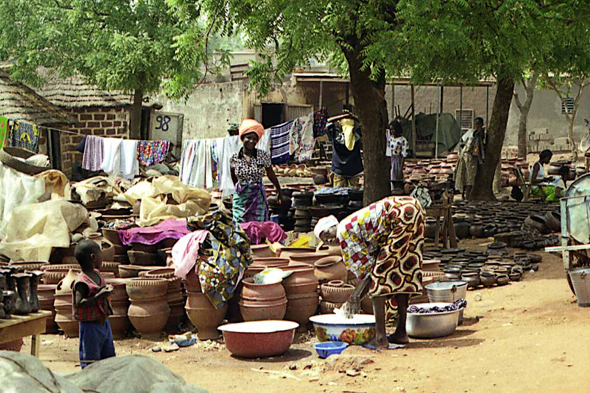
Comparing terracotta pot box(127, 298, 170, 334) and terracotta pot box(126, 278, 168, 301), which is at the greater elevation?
terracotta pot box(126, 278, 168, 301)

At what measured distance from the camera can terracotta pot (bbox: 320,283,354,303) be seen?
24.4 ft

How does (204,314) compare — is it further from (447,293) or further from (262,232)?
(447,293)

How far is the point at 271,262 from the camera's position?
769 centimetres

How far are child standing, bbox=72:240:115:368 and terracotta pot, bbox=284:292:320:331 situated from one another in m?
2.39

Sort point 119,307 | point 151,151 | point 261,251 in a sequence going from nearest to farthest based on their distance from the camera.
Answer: point 119,307 → point 261,251 → point 151,151

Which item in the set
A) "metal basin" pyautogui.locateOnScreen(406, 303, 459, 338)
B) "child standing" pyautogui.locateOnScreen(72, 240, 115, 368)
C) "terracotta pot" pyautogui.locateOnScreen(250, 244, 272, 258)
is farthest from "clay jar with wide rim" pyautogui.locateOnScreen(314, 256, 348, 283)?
"child standing" pyautogui.locateOnScreen(72, 240, 115, 368)

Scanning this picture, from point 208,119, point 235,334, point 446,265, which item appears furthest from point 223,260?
point 208,119

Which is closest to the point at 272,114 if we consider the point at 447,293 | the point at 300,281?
the point at 447,293

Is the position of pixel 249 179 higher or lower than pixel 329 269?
higher

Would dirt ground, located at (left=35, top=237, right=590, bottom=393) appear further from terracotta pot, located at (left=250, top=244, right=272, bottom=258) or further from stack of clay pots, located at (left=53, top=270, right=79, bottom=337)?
terracotta pot, located at (left=250, top=244, right=272, bottom=258)

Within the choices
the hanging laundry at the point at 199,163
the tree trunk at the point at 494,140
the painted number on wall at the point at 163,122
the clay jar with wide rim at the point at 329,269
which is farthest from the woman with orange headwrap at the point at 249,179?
the painted number on wall at the point at 163,122

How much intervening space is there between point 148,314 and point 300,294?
1.45 m

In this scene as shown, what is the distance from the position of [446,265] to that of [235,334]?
4036 mm

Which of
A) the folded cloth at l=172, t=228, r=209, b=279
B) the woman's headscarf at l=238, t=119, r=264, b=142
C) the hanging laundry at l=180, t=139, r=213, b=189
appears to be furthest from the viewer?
the hanging laundry at l=180, t=139, r=213, b=189
